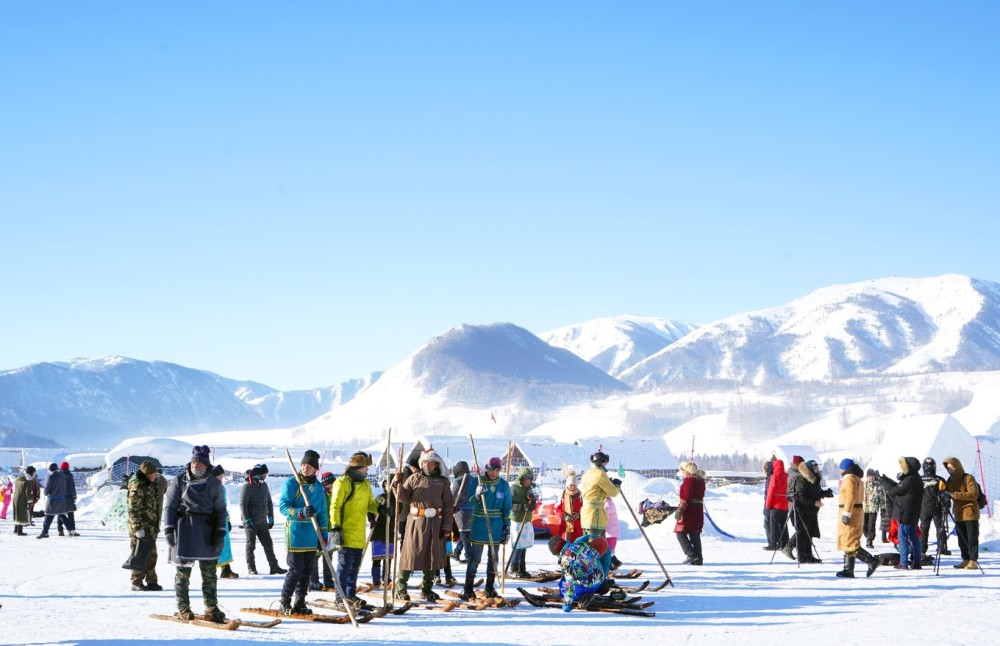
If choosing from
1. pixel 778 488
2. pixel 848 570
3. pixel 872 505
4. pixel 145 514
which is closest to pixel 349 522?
pixel 145 514

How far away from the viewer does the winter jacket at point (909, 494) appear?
49.3 ft

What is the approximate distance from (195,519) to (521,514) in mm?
5401

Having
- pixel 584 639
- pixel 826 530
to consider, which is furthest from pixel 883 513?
pixel 584 639

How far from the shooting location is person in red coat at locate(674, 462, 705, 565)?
15.7m

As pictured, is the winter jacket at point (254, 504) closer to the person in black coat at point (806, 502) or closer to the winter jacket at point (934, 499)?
the person in black coat at point (806, 502)

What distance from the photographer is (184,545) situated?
9672 millimetres

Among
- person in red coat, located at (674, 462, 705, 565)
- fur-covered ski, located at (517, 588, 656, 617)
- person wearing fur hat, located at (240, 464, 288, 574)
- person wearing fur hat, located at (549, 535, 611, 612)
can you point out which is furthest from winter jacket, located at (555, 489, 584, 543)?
person wearing fur hat, located at (240, 464, 288, 574)

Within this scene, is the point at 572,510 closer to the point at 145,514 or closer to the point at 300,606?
the point at 300,606

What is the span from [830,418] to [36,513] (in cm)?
18545

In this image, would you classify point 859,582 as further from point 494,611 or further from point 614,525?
point 494,611

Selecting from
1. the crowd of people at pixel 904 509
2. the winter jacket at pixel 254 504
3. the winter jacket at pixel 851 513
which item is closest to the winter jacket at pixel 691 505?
the crowd of people at pixel 904 509

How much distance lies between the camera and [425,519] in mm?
11547

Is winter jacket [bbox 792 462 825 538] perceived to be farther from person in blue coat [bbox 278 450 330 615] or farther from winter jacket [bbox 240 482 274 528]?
person in blue coat [bbox 278 450 330 615]

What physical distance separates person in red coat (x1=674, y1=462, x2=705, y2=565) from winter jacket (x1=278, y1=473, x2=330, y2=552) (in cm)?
670
